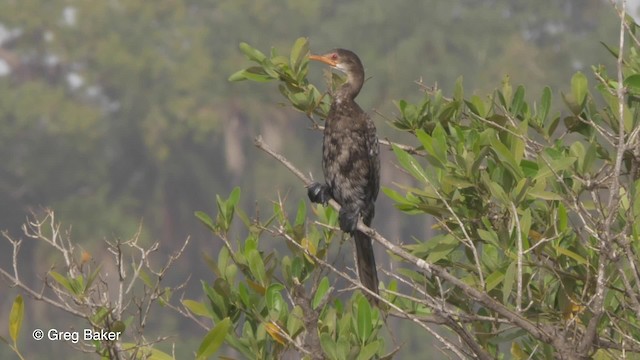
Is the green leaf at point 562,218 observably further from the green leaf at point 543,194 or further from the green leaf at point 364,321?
the green leaf at point 364,321

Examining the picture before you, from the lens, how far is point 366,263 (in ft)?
16.0

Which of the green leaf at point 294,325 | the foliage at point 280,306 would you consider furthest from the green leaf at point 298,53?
the green leaf at point 294,325

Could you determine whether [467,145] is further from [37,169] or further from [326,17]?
[326,17]

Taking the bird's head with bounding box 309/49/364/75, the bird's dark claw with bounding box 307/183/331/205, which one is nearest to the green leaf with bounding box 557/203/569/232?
the bird's dark claw with bounding box 307/183/331/205

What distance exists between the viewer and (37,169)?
34062 millimetres

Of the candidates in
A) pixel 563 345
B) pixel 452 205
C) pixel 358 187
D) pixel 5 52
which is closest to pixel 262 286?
pixel 452 205

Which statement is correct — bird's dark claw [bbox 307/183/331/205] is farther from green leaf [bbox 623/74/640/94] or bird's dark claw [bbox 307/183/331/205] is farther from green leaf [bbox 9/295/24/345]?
green leaf [bbox 623/74/640/94]

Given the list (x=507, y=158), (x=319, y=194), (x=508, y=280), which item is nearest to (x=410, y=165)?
(x=507, y=158)

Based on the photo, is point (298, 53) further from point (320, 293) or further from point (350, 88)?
point (350, 88)

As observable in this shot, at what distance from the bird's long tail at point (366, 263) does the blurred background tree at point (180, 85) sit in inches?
1080

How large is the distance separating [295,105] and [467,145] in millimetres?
893

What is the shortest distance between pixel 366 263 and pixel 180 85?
3025 centimetres

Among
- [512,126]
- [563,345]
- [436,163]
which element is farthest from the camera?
[512,126]

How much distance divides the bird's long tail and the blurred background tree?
27.4m
